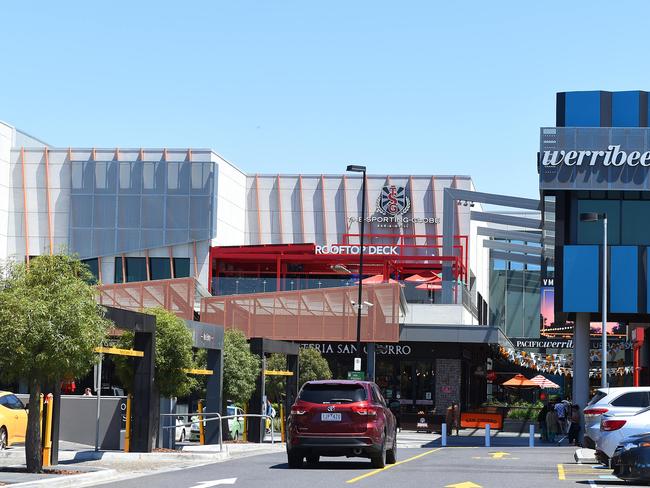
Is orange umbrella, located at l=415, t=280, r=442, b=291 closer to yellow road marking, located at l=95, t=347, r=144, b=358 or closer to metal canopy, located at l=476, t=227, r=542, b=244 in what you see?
metal canopy, located at l=476, t=227, r=542, b=244

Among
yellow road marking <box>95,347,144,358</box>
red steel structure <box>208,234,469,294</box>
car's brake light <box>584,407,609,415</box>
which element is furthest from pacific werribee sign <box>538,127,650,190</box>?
red steel structure <box>208,234,469,294</box>

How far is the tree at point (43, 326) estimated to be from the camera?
20.6 m

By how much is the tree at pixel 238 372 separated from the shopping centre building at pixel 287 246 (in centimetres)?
1816

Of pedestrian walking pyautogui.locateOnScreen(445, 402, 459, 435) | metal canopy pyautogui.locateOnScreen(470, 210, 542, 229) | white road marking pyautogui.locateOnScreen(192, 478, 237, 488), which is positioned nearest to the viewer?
white road marking pyautogui.locateOnScreen(192, 478, 237, 488)

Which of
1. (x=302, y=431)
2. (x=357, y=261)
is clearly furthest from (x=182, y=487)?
(x=357, y=261)

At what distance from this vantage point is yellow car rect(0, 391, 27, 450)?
28031mm

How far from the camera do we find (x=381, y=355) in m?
63.5

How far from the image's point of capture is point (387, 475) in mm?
21406

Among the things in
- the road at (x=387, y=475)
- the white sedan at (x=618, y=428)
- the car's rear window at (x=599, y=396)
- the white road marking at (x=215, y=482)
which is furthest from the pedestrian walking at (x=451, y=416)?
the white road marking at (x=215, y=482)

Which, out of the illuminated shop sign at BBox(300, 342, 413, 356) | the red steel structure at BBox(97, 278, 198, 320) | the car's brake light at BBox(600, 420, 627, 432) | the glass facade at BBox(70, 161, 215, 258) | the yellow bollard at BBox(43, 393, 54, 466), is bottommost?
the yellow bollard at BBox(43, 393, 54, 466)

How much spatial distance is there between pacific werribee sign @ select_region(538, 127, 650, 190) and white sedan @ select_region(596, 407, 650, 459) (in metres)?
21.5

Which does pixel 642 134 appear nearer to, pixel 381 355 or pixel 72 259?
pixel 381 355

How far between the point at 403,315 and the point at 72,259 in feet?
131

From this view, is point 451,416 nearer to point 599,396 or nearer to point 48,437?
point 599,396
